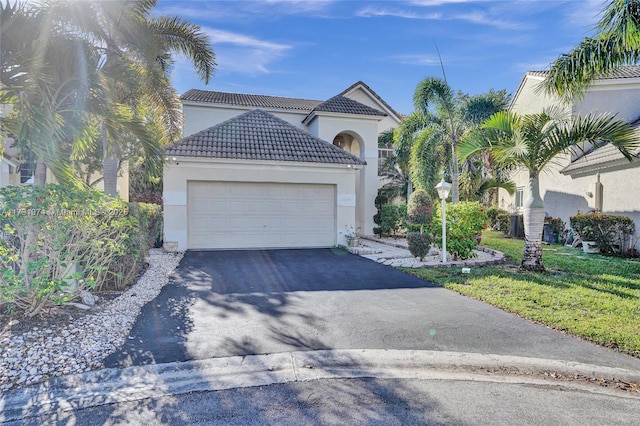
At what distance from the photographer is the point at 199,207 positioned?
1334 centimetres

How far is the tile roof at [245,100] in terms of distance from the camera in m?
21.0

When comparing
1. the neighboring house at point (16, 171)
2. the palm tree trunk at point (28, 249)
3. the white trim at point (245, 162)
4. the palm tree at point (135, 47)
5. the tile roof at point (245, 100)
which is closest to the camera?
the palm tree trunk at point (28, 249)

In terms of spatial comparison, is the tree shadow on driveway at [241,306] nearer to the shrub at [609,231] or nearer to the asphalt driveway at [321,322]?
the asphalt driveway at [321,322]

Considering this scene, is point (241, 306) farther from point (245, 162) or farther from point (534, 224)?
point (534, 224)

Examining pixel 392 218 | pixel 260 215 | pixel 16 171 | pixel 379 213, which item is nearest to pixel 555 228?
pixel 392 218

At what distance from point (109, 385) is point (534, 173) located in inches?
421

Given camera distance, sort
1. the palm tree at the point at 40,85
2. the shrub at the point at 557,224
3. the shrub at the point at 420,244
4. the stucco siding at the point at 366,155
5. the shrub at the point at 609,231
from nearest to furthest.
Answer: the palm tree at the point at 40,85, the shrub at the point at 420,244, the shrub at the point at 609,231, the shrub at the point at 557,224, the stucco siding at the point at 366,155

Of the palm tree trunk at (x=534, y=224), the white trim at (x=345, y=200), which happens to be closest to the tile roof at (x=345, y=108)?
the white trim at (x=345, y=200)

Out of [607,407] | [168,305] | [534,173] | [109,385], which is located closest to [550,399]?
[607,407]

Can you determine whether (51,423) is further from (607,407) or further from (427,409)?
(607,407)

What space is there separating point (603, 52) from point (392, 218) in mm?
11578

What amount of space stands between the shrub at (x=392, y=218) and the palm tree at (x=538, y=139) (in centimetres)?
841

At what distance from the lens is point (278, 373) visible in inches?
157

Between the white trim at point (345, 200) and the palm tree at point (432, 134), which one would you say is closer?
the white trim at point (345, 200)
